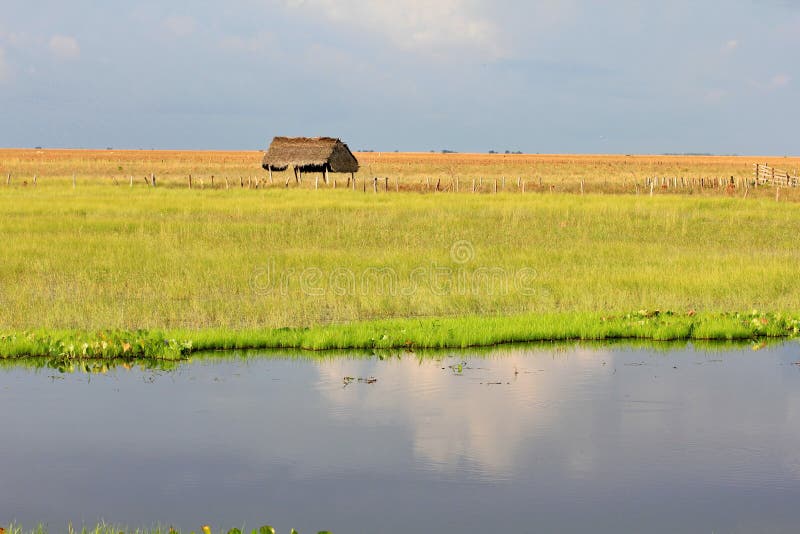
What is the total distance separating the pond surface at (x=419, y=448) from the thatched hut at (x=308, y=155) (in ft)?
202

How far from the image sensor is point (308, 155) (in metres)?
76.2

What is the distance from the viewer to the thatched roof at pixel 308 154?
249 ft

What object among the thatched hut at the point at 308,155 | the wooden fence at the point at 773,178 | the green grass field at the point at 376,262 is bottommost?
the green grass field at the point at 376,262

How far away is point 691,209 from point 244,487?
107 ft

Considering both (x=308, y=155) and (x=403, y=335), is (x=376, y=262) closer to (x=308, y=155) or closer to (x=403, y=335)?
(x=403, y=335)

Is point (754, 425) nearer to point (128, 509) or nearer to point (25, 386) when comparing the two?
point (128, 509)

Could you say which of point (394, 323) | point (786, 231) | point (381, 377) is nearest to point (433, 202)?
point (786, 231)

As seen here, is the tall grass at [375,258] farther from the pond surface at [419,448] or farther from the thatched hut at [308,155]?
the thatched hut at [308,155]

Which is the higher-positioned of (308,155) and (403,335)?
(308,155)

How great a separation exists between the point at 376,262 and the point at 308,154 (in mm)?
52263

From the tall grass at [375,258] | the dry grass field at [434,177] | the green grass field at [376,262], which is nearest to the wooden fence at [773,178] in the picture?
the dry grass field at [434,177]

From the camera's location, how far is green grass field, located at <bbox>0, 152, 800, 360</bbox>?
1873 centimetres

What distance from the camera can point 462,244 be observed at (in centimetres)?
2969

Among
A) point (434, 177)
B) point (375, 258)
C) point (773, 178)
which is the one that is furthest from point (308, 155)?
point (375, 258)
